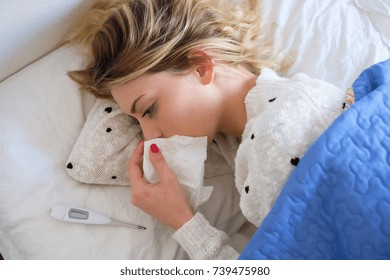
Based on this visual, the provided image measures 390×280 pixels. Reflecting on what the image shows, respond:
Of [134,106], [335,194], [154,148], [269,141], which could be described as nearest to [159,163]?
[154,148]

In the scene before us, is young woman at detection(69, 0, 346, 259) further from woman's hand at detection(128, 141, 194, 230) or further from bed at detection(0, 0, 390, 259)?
bed at detection(0, 0, 390, 259)

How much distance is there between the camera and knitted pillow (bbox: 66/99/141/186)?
39.9 inches

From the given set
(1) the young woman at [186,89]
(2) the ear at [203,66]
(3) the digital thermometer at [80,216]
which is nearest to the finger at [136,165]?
(1) the young woman at [186,89]

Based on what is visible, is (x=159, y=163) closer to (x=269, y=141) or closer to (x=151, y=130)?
(x=151, y=130)

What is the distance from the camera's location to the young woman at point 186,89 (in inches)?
34.2

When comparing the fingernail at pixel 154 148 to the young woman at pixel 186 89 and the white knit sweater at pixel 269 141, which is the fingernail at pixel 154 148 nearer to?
the young woman at pixel 186 89

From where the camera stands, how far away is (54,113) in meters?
1.07

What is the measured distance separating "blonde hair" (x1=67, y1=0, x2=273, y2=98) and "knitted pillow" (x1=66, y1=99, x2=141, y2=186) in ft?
0.18

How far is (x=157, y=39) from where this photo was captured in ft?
3.01

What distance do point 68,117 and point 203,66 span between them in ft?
1.27

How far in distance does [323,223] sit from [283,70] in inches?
20.1

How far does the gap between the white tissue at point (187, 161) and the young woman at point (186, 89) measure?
0.06 ft
